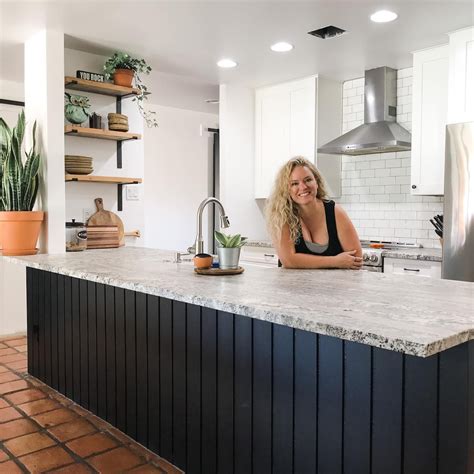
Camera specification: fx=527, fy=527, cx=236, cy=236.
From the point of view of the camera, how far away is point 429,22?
11.4 ft

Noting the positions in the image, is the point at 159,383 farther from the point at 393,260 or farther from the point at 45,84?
the point at 45,84

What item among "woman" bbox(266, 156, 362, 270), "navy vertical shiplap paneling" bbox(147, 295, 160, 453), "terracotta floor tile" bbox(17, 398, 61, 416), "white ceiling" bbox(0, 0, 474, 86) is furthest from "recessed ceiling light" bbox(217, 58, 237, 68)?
"terracotta floor tile" bbox(17, 398, 61, 416)

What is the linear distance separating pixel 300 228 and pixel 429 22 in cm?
185

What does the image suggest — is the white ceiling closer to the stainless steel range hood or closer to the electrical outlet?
the stainless steel range hood

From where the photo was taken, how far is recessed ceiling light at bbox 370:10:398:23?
10.8 feet

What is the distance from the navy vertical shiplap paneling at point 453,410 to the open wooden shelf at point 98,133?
3.32 m

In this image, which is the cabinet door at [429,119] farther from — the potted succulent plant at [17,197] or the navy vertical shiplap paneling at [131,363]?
the potted succulent plant at [17,197]

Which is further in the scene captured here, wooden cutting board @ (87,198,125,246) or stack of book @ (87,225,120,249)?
wooden cutting board @ (87,198,125,246)

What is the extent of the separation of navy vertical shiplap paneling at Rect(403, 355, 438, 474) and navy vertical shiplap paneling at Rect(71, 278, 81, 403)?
199cm

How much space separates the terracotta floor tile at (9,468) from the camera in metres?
2.14

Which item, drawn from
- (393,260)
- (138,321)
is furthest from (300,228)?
(393,260)

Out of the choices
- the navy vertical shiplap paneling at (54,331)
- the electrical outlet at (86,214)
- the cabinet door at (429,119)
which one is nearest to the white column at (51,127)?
the electrical outlet at (86,214)

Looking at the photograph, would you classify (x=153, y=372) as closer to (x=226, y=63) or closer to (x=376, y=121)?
(x=226, y=63)

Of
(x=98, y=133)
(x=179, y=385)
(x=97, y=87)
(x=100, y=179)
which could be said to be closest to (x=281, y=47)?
(x=97, y=87)
